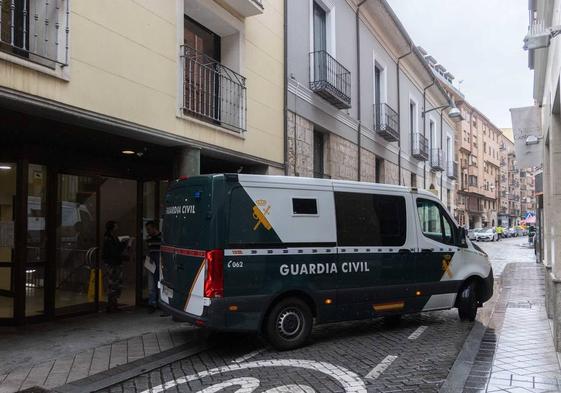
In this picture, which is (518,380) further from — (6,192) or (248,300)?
(6,192)

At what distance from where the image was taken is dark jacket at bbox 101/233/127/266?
353 inches

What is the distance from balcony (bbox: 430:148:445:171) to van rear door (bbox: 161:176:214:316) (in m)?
21.2

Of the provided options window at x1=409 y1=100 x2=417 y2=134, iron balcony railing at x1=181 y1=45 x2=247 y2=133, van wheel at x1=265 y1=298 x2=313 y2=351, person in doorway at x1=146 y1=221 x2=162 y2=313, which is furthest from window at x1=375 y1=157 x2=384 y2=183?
van wheel at x1=265 y1=298 x2=313 y2=351

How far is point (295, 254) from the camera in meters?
6.68

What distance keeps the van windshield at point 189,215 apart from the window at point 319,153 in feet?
23.5

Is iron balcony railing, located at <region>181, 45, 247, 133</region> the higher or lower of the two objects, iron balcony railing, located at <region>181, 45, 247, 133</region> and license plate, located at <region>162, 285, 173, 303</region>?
the higher

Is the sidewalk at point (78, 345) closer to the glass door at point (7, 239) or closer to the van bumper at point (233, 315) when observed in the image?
the glass door at point (7, 239)

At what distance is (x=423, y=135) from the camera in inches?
929

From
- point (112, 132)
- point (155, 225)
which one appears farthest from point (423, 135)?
point (112, 132)

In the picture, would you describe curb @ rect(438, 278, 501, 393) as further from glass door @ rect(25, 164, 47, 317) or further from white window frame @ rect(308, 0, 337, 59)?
white window frame @ rect(308, 0, 337, 59)

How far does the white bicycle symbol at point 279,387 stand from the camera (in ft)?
16.5

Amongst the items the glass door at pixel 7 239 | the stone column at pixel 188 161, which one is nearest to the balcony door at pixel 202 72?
the stone column at pixel 188 161

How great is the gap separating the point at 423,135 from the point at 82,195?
18.1 meters

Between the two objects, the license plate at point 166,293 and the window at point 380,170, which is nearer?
the license plate at point 166,293
